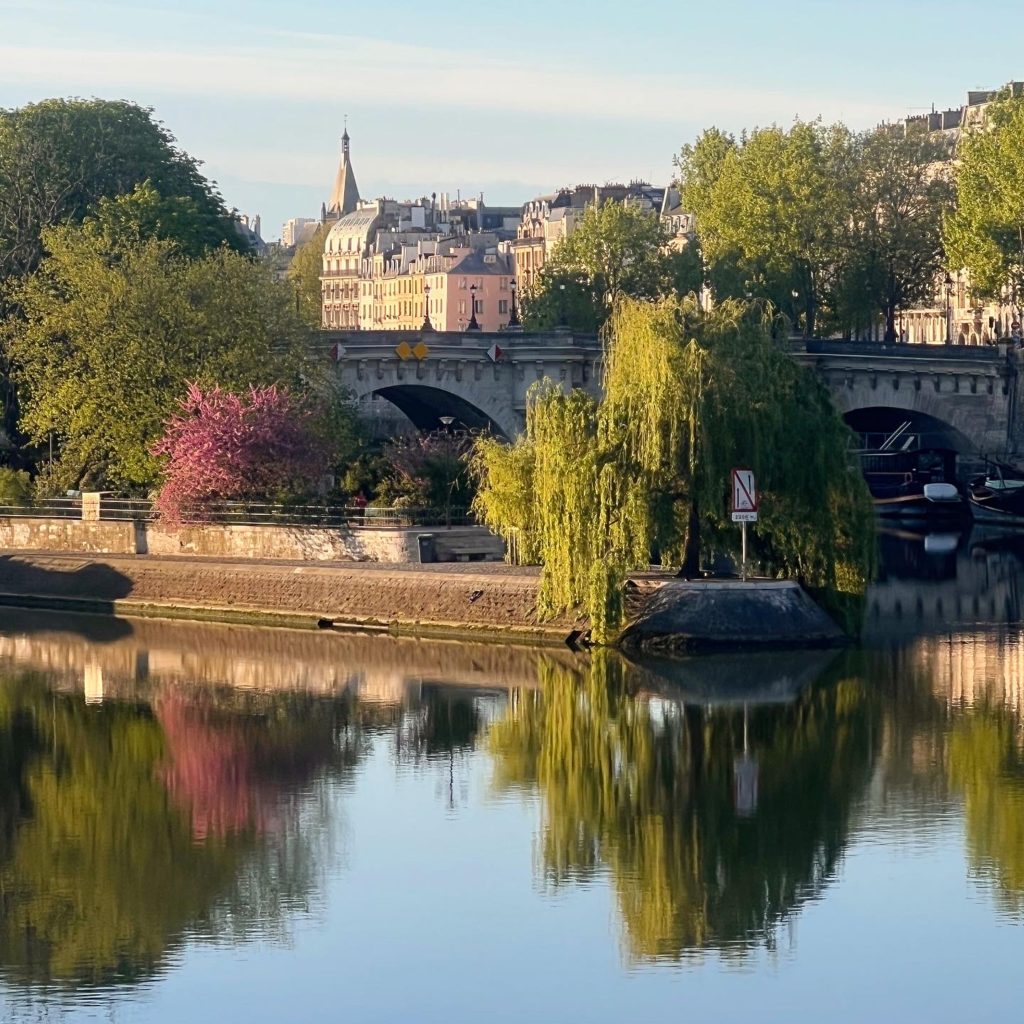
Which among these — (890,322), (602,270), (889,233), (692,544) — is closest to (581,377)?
(890,322)

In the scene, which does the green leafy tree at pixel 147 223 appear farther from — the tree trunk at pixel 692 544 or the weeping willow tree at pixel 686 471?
the tree trunk at pixel 692 544

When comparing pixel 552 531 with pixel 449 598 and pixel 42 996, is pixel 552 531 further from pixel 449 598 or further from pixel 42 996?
pixel 42 996

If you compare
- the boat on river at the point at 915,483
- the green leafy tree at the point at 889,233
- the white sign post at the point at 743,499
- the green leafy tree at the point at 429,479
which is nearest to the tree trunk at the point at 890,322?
the green leafy tree at the point at 889,233

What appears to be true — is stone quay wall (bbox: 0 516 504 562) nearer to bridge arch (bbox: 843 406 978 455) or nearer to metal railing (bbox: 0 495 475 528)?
metal railing (bbox: 0 495 475 528)

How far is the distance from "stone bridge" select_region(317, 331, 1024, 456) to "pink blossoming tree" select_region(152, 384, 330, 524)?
1090cm

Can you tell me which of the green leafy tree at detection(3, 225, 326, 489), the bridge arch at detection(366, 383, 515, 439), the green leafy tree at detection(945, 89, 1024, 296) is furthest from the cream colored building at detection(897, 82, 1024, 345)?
the green leafy tree at detection(3, 225, 326, 489)

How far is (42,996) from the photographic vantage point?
27031 millimetres

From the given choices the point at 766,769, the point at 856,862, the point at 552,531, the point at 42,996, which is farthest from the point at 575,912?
the point at 552,531

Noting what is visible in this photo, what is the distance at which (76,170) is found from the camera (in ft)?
277

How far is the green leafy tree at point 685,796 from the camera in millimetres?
30938

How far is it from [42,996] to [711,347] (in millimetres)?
27003

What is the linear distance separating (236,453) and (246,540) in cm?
232

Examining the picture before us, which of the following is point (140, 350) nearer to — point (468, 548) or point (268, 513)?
point (268, 513)

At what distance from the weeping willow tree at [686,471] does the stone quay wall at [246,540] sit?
657cm
